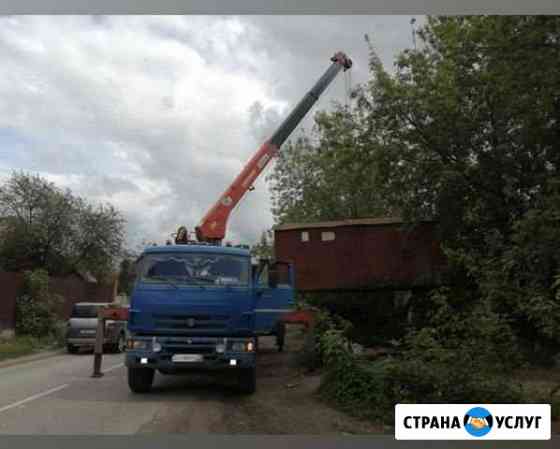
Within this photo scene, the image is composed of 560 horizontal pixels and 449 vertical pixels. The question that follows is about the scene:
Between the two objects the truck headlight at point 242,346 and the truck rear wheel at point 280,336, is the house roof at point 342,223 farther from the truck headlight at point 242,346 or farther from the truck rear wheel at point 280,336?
the truck headlight at point 242,346

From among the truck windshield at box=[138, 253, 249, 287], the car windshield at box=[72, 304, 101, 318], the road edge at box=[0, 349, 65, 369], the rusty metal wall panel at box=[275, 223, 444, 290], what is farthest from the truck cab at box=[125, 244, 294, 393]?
the road edge at box=[0, 349, 65, 369]

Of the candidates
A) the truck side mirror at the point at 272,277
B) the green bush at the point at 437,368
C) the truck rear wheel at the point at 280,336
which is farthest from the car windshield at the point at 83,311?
the green bush at the point at 437,368

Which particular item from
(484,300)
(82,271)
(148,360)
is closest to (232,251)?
(148,360)

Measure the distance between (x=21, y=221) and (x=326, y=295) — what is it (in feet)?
29.7

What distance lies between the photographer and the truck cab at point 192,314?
8609mm

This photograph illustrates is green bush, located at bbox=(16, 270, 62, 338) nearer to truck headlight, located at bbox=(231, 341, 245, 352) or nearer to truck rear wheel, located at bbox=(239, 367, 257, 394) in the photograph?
truck rear wheel, located at bbox=(239, 367, 257, 394)

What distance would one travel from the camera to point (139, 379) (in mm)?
9133

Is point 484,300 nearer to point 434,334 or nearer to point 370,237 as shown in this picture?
point 434,334

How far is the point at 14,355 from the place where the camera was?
15.5m

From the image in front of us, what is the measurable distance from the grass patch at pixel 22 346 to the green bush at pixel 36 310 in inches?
14.3

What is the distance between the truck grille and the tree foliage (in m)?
5.14

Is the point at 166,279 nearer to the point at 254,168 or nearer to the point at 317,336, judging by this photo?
the point at 317,336

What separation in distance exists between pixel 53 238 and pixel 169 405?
354 inches

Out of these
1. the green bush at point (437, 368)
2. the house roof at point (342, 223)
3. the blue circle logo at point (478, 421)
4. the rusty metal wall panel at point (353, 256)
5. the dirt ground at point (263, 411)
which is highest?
the house roof at point (342, 223)
